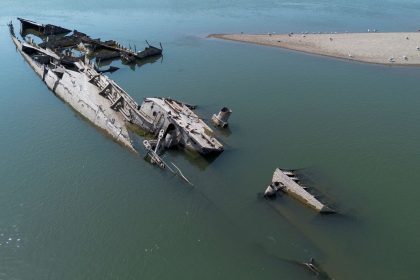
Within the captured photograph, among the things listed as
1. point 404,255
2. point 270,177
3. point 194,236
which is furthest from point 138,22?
point 404,255

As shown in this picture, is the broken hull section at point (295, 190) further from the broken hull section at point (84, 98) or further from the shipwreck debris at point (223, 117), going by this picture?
the broken hull section at point (84, 98)

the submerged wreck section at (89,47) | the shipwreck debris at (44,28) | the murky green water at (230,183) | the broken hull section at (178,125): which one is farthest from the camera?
the shipwreck debris at (44,28)

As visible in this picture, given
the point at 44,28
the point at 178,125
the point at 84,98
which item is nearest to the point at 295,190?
the point at 178,125

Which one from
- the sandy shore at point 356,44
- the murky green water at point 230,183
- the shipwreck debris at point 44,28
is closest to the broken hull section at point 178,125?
the murky green water at point 230,183

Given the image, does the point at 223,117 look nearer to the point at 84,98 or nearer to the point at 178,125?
the point at 178,125

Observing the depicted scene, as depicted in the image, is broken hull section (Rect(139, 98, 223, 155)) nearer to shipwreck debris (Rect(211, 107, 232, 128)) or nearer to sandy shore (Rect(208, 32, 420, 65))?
shipwreck debris (Rect(211, 107, 232, 128))

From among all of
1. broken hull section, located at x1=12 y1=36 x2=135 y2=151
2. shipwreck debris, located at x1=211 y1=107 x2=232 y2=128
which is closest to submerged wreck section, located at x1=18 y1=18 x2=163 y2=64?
broken hull section, located at x1=12 y1=36 x2=135 y2=151
